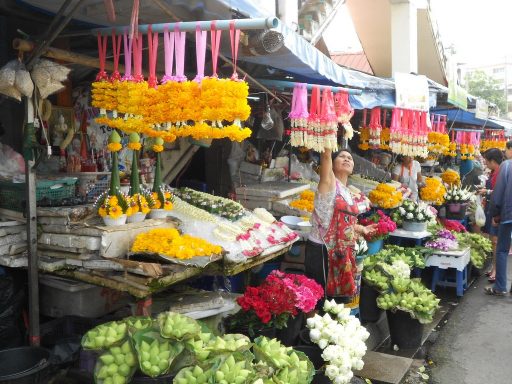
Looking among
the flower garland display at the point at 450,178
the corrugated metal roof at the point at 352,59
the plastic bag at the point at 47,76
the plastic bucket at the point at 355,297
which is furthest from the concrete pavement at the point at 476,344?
the corrugated metal roof at the point at 352,59

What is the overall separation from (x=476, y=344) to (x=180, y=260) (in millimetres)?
3911

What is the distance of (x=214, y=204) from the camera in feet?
15.8

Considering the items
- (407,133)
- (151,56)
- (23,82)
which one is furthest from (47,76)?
(407,133)

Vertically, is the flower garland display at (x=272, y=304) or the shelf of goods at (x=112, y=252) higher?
the shelf of goods at (x=112, y=252)

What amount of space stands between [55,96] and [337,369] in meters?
3.54

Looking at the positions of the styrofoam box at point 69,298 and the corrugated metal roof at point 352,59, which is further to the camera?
the corrugated metal roof at point 352,59

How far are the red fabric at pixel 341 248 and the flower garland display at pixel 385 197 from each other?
303 centimetres

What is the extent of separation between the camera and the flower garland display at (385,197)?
788cm

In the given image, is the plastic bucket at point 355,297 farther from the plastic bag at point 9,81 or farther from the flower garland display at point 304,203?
the plastic bag at point 9,81

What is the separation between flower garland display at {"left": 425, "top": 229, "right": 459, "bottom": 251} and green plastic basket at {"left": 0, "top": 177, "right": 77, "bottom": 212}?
542 cm

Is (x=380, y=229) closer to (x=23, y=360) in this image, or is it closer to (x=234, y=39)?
(x=234, y=39)

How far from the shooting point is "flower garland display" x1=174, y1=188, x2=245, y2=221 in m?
4.66

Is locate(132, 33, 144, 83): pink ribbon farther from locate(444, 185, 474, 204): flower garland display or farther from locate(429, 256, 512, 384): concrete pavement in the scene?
locate(444, 185, 474, 204): flower garland display

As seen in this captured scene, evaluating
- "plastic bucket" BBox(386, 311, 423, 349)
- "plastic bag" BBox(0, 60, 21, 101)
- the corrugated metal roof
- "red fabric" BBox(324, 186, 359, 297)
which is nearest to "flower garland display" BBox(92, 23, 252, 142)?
"plastic bag" BBox(0, 60, 21, 101)
